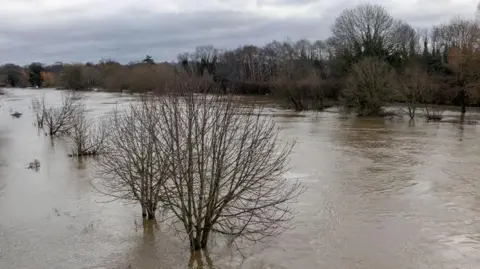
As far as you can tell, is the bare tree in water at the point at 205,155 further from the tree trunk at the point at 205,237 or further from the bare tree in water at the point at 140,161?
the bare tree in water at the point at 140,161

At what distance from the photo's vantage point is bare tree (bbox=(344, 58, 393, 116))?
4188 centimetres

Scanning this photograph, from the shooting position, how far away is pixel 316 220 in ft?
42.8

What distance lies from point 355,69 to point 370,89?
3.29 m

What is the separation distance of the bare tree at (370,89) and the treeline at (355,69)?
8cm

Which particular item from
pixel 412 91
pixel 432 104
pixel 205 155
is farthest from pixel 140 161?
pixel 432 104

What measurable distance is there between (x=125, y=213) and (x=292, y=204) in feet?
15.6

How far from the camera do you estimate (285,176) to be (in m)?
18.0

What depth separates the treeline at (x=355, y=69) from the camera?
43.1 meters

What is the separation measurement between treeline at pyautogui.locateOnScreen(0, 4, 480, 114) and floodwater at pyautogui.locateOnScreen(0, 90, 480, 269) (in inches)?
204

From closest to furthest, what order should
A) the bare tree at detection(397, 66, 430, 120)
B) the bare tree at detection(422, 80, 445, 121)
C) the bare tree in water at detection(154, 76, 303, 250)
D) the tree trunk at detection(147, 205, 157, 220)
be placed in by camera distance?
the bare tree in water at detection(154, 76, 303, 250)
the tree trunk at detection(147, 205, 157, 220)
the bare tree at detection(422, 80, 445, 121)
the bare tree at detection(397, 66, 430, 120)

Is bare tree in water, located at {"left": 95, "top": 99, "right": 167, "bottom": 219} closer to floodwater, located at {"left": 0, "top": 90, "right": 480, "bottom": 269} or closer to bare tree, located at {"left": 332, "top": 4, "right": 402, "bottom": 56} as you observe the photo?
floodwater, located at {"left": 0, "top": 90, "right": 480, "bottom": 269}

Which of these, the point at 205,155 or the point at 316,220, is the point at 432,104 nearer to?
the point at 316,220

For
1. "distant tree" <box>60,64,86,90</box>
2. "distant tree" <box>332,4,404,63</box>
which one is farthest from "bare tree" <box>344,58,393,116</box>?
"distant tree" <box>60,64,86,90</box>

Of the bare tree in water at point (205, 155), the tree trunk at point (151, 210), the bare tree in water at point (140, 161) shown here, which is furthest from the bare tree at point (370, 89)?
the bare tree in water at point (205, 155)
